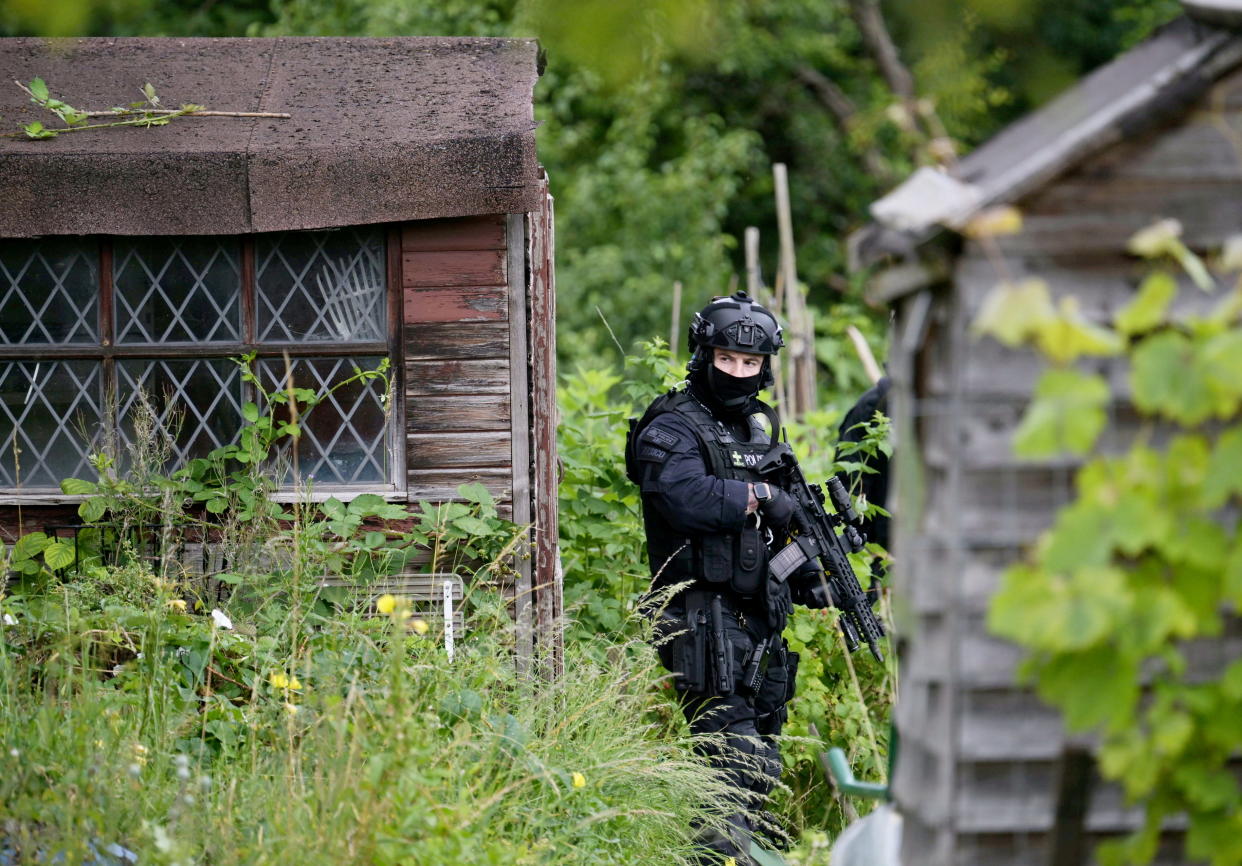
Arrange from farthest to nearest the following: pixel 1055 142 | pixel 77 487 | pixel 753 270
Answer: pixel 753 270
pixel 77 487
pixel 1055 142

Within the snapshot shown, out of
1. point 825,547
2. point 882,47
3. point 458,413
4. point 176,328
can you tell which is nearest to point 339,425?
point 458,413

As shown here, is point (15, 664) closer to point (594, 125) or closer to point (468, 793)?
point (468, 793)

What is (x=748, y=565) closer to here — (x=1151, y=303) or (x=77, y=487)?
(x=77, y=487)

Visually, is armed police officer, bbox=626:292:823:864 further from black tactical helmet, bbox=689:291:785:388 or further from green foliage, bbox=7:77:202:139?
green foliage, bbox=7:77:202:139

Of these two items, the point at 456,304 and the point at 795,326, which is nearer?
the point at 456,304

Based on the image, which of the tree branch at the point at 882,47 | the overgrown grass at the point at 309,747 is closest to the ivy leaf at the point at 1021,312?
the overgrown grass at the point at 309,747

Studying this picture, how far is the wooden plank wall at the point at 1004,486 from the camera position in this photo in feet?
7.07

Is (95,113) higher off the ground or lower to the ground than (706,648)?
higher

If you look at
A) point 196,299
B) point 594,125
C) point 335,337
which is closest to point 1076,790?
point 335,337

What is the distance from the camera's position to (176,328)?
505cm

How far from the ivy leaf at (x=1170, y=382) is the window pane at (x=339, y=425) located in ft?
12.0

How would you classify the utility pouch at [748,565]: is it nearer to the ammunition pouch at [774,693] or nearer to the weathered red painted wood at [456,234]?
the ammunition pouch at [774,693]

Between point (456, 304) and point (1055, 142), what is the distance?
3.17 meters

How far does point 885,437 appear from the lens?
5789mm
